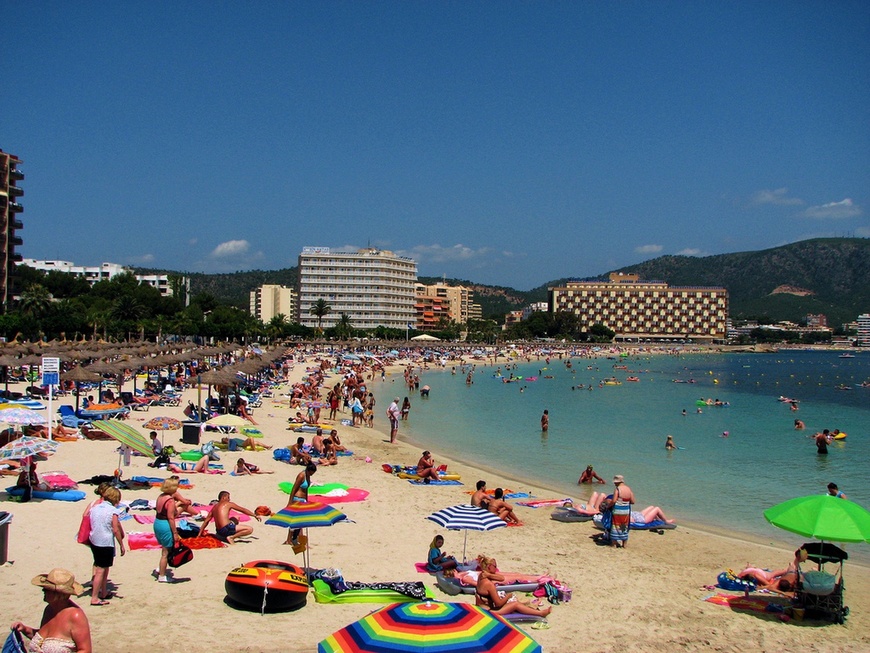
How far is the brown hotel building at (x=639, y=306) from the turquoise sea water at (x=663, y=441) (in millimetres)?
103382

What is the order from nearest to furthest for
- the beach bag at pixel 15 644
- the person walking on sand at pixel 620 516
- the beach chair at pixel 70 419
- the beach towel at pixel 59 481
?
the beach bag at pixel 15 644, the person walking on sand at pixel 620 516, the beach towel at pixel 59 481, the beach chair at pixel 70 419

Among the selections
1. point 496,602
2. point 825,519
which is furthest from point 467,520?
point 825,519

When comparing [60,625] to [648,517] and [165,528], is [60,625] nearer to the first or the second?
[165,528]

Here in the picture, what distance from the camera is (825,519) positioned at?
7742 mm

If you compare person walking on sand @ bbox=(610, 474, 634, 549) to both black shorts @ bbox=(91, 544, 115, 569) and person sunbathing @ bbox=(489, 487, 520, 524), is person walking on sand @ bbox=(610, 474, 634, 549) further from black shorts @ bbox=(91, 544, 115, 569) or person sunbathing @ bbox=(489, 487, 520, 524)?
black shorts @ bbox=(91, 544, 115, 569)

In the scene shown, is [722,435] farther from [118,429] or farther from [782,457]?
[118,429]

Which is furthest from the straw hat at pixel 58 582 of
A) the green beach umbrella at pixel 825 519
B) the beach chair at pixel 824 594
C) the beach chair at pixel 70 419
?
the beach chair at pixel 70 419

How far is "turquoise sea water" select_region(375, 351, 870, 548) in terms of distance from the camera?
17.1 metres

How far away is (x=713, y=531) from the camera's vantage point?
13219 millimetres

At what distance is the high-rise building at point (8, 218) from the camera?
206 ft

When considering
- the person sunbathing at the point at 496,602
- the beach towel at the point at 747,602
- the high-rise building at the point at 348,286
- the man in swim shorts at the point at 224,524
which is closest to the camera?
the person sunbathing at the point at 496,602

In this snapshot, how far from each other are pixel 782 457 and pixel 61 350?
29833 mm

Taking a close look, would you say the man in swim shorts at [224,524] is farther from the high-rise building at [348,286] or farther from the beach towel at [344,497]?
the high-rise building at [348,286]

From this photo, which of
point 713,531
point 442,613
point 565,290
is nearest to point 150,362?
point 713,531
